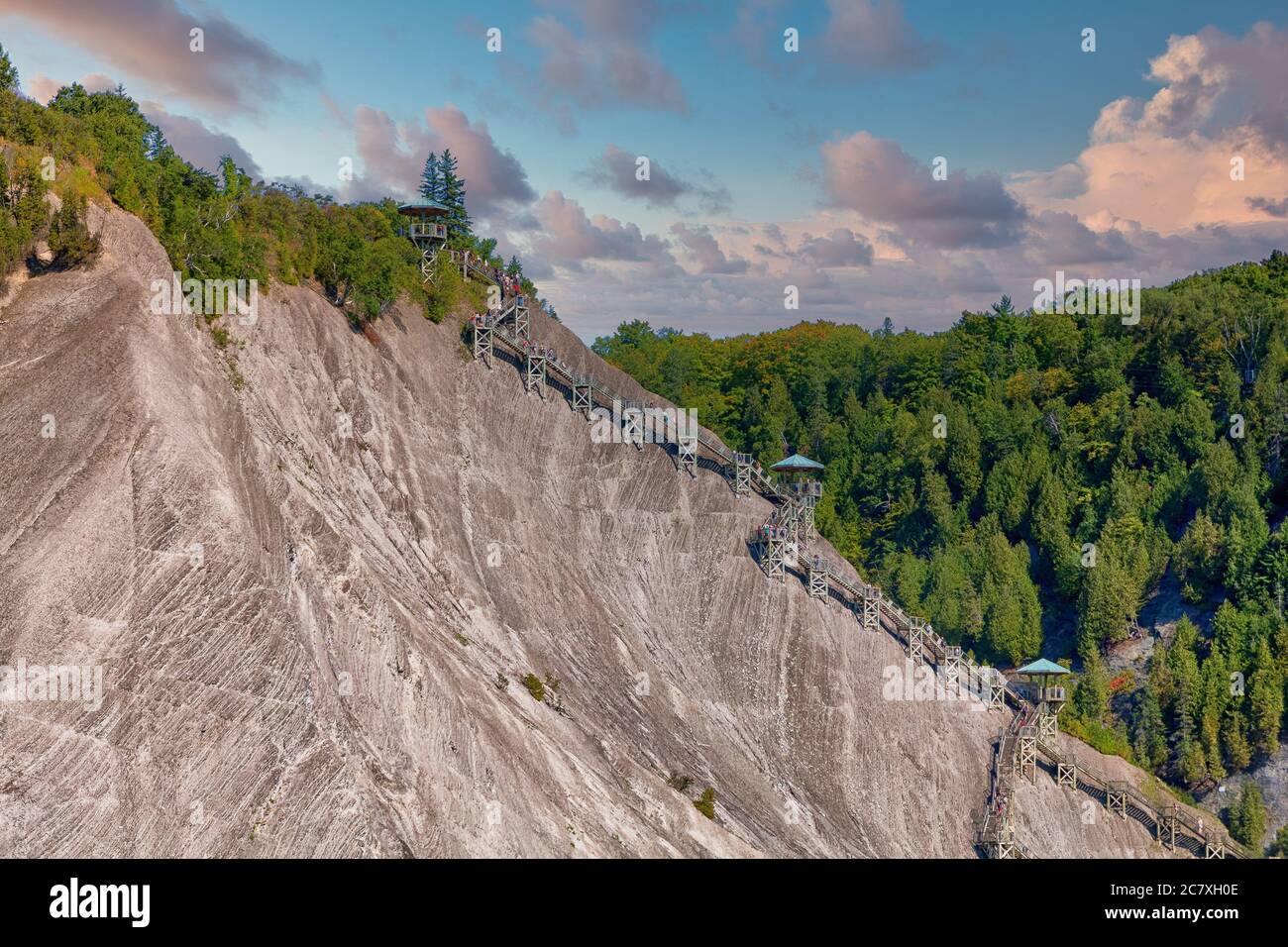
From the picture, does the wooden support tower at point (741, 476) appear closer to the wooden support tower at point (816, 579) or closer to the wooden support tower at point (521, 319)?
the wooden support tower at point (816, 579)

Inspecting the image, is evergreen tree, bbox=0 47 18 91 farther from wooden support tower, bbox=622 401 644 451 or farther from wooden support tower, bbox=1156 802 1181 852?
wooden support tower, bbox=1156 802 1181 852

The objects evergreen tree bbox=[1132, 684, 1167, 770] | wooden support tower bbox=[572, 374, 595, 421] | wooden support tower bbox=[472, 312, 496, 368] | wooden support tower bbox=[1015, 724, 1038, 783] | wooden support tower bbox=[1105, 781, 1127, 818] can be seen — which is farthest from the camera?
evergreen tree bbox=[1132, 684, 1167, 770]

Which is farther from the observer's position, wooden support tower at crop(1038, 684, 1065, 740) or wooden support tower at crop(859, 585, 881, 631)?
wooden support tower at crop(859, 585, 881, 631)

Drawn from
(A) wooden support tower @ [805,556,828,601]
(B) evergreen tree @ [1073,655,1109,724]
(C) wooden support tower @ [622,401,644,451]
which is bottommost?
(B) evergreen tree @ [1073,655,1109,724]

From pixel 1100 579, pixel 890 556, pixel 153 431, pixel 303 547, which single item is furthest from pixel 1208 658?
pixel 153 431

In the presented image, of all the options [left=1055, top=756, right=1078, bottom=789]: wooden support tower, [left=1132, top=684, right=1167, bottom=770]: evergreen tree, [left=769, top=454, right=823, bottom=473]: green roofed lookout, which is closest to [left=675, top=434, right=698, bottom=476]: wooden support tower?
[left=769, top=454, right=823, bottom=473]: green roofed lookout
